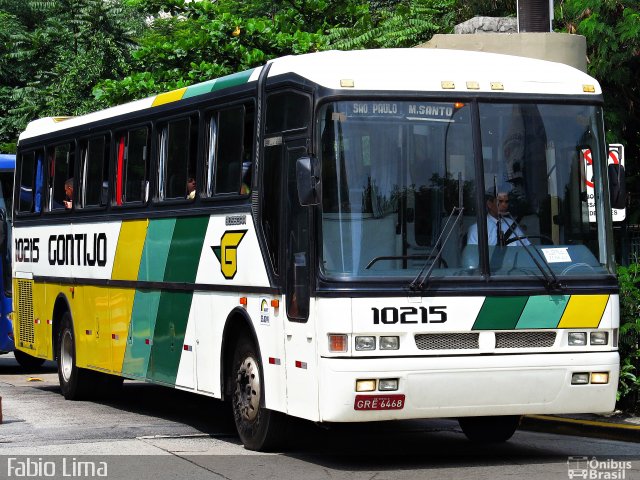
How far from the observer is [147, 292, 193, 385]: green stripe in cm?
1354

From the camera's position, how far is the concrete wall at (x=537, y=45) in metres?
15.7

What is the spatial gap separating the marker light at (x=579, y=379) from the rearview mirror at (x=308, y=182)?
2418mm

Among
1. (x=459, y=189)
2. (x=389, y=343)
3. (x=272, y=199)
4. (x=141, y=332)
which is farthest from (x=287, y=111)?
(x=141, y=332)

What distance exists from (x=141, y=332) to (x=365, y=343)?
16.1ft

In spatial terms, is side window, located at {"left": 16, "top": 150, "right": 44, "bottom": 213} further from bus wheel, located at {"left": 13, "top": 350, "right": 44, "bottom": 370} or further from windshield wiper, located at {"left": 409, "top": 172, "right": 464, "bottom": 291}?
windshield wiper, located at {"left": 409, "top": 172, "right": 464, "bottom": 291}

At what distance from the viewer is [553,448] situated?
12352 millimetres

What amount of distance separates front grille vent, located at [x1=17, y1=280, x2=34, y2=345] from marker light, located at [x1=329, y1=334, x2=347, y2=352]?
31.0 ft

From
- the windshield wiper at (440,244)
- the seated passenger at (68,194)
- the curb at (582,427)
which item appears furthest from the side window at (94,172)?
the windshield wiper at (440,244)

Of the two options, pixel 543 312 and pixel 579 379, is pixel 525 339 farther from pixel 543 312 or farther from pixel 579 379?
pixel 579 379

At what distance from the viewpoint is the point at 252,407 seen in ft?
38.6

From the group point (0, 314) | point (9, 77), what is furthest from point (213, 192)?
point (9, 77)

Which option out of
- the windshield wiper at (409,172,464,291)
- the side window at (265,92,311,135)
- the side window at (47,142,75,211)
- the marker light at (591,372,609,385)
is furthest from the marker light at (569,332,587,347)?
the side window at (47,142,75,211)

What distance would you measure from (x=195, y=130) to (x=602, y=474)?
532cm

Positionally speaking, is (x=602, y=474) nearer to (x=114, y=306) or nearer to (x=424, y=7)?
(x=114, y=306)
